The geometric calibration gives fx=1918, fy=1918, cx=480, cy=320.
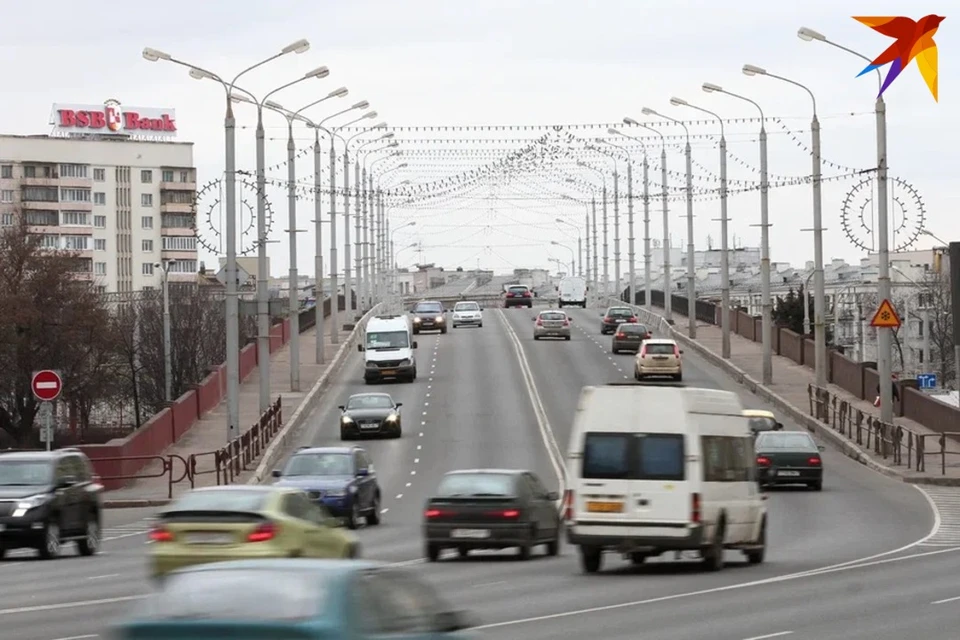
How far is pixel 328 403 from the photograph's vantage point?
2640 inches

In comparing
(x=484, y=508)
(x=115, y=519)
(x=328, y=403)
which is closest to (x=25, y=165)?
(x=328, y=403)

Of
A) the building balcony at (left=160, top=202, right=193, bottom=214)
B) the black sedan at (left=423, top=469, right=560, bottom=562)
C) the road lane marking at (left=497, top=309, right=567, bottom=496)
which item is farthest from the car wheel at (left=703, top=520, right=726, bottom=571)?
the building balcony at (left=160, top=202, right=193, bottom=214)

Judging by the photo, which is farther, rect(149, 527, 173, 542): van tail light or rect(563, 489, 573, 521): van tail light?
rect(563, 489, 573, 521): van tail light

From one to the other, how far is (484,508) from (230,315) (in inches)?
944

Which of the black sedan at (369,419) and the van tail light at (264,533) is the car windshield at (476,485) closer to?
the van tail light at (264,533)

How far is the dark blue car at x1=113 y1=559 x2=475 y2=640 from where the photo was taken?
370 inches

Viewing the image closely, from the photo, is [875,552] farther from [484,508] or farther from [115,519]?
[115,519]

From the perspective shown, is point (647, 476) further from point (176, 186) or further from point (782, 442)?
point (176, 186)

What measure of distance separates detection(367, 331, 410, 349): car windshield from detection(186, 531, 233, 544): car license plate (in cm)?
5186

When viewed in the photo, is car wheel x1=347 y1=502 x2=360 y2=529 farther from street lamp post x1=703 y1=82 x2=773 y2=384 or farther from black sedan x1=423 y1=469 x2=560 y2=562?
street lamp post x1=703 y1=82 x2=773 y2=384

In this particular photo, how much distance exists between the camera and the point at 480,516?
91.2ft

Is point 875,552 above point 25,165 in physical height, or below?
below

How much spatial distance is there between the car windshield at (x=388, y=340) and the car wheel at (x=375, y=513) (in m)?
36.0

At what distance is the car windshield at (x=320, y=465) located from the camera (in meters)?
33.7
